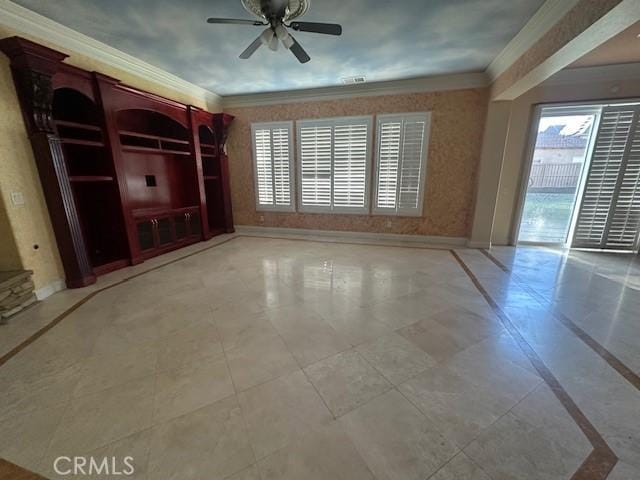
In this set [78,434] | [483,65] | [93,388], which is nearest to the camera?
[78,434]

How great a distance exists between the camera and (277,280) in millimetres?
3289

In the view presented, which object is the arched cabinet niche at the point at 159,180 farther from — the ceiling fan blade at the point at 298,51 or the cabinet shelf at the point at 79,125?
the ceiling fan blade at the point at 298,51

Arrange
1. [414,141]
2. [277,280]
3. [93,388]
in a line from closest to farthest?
[93,388] → [277,280] → [414,141]

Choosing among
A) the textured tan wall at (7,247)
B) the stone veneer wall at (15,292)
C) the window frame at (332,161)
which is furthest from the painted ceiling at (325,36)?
the stone veneer wall at (15,292)

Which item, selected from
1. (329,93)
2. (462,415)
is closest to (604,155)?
(329,93)

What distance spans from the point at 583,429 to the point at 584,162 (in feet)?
16.2

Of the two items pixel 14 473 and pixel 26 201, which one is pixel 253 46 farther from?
pixel 14 473

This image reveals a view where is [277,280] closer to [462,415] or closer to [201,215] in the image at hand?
[462,415]

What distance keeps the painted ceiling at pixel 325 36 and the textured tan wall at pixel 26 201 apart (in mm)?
833

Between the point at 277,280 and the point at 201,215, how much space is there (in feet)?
8.79

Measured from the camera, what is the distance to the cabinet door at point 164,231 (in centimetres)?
425

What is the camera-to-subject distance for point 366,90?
15.1 feet

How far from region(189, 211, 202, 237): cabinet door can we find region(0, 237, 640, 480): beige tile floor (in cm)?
193

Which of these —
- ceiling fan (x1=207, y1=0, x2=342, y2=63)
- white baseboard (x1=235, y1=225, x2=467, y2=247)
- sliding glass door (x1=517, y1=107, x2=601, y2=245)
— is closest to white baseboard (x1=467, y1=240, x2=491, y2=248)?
white baseboard (x1=235, y1=225, x2=467, y2=247)
